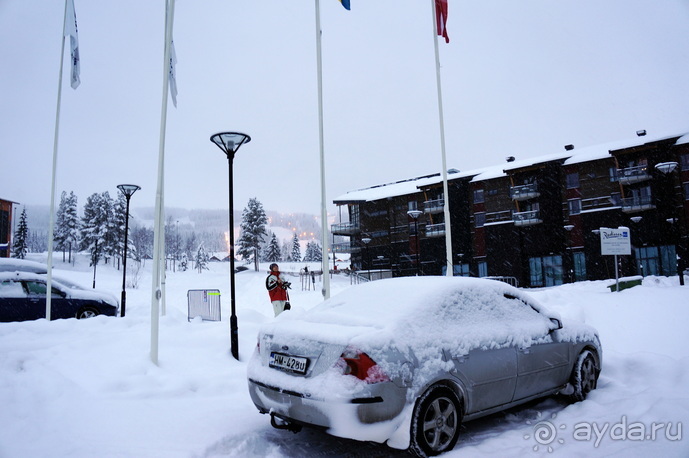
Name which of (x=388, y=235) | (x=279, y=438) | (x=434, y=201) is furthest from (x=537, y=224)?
(x=279, y=438)

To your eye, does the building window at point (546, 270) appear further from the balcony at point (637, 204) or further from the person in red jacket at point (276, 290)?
the person in red jacket at point (276, 290)

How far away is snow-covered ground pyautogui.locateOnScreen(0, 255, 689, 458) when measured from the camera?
390cm

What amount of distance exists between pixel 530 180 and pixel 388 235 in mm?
16128

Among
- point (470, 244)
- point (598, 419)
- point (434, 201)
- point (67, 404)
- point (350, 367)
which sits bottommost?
point (598, 419)

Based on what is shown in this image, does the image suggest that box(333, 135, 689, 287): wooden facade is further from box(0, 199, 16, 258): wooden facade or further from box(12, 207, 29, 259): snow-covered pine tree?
box(12, 207, 29, 259): snow-covered pine tree

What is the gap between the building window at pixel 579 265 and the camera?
112 feet

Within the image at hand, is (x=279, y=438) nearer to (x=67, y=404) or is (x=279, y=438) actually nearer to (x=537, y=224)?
(x=67, y=404)

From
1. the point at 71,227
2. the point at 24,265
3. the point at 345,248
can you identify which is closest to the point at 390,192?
the point at 345,248

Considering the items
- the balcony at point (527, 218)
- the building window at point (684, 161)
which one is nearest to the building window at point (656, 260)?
the building window at point (684, 161)

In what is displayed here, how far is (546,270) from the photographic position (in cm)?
3625

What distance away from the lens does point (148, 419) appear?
452 centimetres

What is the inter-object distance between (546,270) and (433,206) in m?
12.4

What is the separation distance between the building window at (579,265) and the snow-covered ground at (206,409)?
1127 inches

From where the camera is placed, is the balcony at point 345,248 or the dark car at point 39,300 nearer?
the dark car at point 39,300
